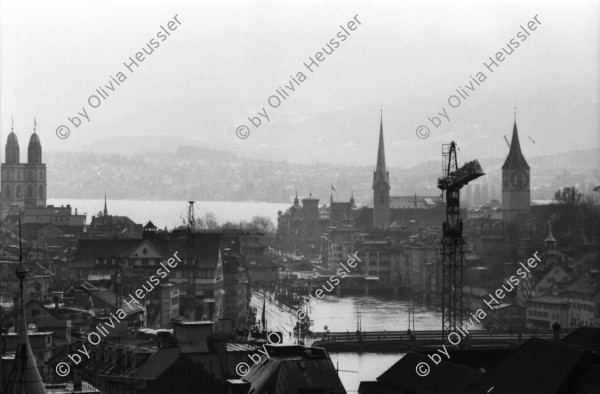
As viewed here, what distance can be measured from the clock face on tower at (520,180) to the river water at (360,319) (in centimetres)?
2780

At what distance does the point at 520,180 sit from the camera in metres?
109

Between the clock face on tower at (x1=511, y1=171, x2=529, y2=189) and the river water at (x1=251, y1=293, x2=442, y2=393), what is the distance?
91.2 ft

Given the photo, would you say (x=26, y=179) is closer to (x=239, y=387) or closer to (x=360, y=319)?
(x=360, y=319)

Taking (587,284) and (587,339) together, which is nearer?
(587,339)

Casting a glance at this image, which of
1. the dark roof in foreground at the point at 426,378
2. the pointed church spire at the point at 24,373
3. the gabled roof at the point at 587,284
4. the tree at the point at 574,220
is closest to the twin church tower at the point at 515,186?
the tree at the point at 574,220

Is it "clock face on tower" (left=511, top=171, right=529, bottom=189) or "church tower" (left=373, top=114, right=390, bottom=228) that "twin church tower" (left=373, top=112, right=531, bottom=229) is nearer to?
"clock face on tower" (left=511, top=171, right=529, bottom=189)

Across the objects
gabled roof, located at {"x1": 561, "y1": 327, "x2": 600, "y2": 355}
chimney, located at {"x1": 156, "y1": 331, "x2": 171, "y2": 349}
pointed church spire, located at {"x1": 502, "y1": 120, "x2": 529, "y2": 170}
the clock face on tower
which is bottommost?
chimney, located at {"x1": 156, "y1": 331, "x2": 171, "y2": 349}

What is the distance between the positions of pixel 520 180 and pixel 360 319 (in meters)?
47.0

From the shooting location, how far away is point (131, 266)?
53.0m

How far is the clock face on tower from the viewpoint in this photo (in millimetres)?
108438

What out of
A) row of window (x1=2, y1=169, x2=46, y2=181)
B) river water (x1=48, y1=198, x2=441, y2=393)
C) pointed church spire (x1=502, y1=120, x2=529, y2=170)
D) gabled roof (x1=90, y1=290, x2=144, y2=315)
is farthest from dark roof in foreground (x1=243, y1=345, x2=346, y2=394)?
row of window (x1=2, y1=169, x2=46, y2=181)

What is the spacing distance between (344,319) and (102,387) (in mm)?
41071

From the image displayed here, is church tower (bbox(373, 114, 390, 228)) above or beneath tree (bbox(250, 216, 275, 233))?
above

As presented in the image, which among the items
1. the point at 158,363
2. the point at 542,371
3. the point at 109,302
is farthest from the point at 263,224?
the point at 542,371
